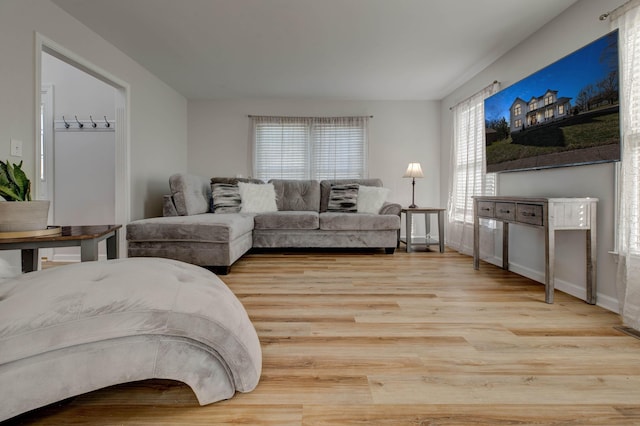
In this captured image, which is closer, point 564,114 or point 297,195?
point 564,114

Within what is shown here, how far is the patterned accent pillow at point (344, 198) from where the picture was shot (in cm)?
468

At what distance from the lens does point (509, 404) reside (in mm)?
1191

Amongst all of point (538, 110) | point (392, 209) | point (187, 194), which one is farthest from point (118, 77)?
point (538, 110)

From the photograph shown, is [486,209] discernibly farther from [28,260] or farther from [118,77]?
[118,77]

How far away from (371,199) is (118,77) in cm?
332

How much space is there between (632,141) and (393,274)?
198 centimetres

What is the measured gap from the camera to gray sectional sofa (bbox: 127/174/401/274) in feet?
10.5

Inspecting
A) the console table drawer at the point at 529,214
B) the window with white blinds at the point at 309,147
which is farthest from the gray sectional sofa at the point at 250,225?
the console table drawer at the point at 529,214

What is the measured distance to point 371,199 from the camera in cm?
461

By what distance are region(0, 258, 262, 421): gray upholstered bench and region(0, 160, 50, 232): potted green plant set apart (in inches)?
25.4

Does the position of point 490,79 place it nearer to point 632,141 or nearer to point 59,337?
point 632,141

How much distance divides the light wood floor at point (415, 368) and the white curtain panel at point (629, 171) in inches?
9.4

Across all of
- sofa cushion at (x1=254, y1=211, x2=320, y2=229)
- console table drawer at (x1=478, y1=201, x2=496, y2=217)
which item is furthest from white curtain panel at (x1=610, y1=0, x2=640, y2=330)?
sofa cushion at (x1=254, y1=211, x2=320, y2=229)

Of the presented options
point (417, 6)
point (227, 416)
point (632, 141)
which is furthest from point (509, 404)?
point (417, 6)
